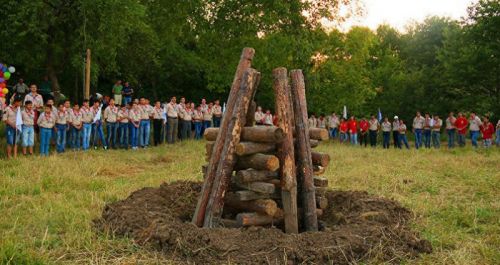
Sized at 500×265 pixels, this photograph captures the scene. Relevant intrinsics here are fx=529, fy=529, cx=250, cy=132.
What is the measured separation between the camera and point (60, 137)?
18969 millimetres

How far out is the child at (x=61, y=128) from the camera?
18844 millimetres

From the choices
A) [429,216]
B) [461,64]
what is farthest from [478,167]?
[461,64]

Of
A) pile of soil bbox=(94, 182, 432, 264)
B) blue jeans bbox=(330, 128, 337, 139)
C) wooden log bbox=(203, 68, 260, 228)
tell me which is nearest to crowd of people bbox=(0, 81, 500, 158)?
blue jeans bbox=(330, 128, 337, 139)

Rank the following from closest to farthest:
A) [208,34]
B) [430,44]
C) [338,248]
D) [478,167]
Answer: [338,248] < [478,167] < [208,34] < [430,44]

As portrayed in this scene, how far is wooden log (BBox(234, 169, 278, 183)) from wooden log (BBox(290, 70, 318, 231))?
58cm

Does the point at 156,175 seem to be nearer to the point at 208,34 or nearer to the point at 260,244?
the point at 260,244

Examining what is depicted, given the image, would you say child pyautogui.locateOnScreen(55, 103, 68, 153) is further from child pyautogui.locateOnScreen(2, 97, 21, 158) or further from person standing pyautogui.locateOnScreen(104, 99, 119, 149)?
person standing pyautogui.locateOnScreen(104, 99, 119, 149)

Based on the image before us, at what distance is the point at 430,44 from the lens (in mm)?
58500

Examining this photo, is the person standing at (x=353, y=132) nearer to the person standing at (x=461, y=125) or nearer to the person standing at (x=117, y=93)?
the person standing at (x=461, y=125)

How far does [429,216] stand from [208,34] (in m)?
23.3

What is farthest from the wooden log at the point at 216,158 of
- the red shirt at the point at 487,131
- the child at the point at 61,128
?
the red shirt at the point at 487,131

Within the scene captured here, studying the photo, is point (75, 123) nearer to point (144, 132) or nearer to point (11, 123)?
point (11, 123)

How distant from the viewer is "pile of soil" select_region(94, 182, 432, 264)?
6.37 meters

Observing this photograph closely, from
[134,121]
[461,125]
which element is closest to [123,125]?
[134,121]
